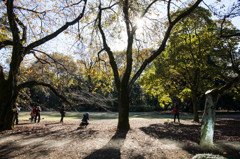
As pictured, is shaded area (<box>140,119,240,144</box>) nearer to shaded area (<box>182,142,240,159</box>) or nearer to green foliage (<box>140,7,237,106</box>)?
shaded area (<box>182,142,240,159</box>)

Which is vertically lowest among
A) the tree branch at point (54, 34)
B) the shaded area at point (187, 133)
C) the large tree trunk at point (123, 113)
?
the shaded area at point (187, 133)

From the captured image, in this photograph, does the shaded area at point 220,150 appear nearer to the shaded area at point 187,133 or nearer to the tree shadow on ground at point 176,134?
the shaded area at point 187,133

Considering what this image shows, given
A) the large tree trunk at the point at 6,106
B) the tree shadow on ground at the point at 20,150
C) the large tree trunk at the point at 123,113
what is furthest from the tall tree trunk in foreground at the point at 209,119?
the large tree trunk at the point at 6,106

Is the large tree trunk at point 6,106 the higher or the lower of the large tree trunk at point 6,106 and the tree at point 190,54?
the lower

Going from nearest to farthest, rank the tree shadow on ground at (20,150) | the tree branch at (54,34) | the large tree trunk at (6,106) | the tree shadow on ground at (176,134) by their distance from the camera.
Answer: the tree shadow on ground at (20,150) < the tree shadow on ground at (176,134) < the large tree trunk at (6,106) < the tree branch at (54,34)

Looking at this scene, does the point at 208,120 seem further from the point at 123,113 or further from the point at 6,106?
the point at 6,106

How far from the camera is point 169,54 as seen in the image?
14375 mm

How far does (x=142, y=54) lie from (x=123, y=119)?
601 centimetres

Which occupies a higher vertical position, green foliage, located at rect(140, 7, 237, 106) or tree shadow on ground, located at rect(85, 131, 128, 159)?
green foliage, located at rect(140, 7, 237, 106)

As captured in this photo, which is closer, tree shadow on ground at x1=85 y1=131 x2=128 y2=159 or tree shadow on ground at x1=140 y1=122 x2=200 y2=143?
tree shadow on ground at x1=85 y1=131 x2=128 y2=159

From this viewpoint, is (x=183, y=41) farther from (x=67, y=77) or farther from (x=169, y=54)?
(x=67, y=77)

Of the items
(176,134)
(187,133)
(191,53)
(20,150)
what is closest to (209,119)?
(176,134)

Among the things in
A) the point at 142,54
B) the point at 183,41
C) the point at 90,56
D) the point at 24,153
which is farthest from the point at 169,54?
the point at 24,153

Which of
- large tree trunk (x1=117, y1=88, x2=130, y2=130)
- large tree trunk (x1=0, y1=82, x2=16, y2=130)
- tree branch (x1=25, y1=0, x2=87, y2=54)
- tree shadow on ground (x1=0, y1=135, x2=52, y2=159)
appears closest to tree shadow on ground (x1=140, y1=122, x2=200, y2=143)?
large tree trunk (x1=117, y1=88, x2=130, y2=130)
